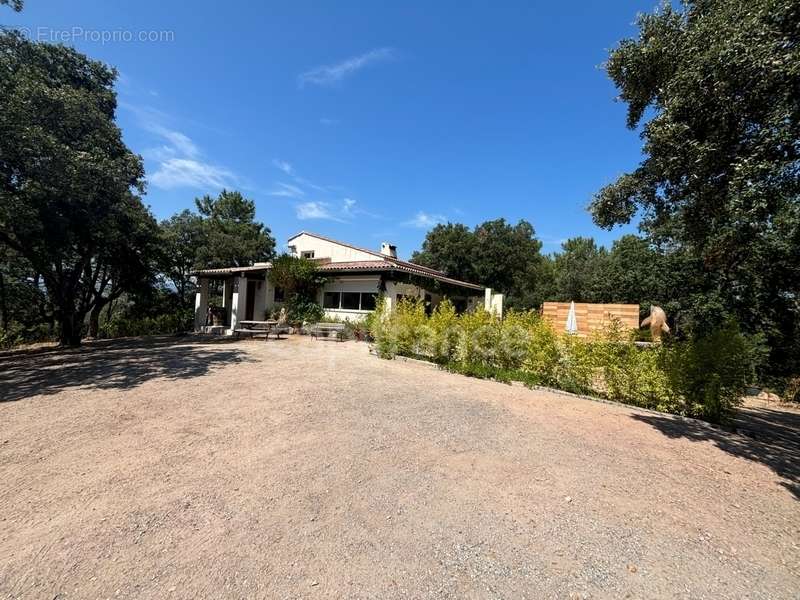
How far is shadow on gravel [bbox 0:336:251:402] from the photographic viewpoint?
653cm

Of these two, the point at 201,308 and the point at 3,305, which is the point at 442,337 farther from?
the point at 3,305

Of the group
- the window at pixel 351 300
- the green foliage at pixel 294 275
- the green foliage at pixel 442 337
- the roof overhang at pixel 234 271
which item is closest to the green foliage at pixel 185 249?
the roof overhang at pixel 234 271

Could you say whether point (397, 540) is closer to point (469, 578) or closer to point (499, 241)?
point (469, 578)

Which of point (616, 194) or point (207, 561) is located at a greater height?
point (616, 194)

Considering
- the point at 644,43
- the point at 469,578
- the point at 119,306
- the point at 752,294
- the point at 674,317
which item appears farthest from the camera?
the point at 119,306

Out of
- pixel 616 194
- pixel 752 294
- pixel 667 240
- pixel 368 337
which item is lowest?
pixel 368 337

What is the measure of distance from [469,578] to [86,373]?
9247mm

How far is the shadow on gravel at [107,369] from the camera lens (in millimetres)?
6527

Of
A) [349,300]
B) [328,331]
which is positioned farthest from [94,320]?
[349,300]

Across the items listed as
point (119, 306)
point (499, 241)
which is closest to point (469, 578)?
point (499, 241)

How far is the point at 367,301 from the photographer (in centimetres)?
1636

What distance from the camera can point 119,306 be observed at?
2494cm

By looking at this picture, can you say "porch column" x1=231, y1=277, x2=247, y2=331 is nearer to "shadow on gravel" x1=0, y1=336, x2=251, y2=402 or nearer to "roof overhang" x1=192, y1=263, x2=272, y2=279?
"roof overhang" x1=192, y1=263, x2=272, y2=279

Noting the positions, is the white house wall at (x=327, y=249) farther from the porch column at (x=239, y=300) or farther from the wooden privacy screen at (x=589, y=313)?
the wooden privacy screen at (x=589, y=313)
